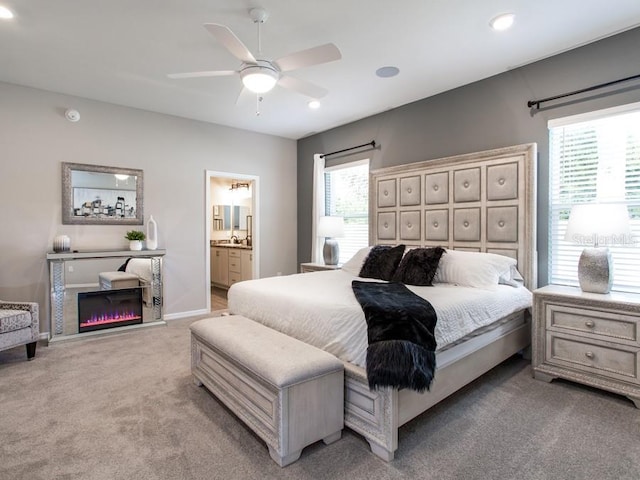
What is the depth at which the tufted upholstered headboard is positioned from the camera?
128 inches

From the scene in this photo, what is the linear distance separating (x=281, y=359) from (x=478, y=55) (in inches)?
121

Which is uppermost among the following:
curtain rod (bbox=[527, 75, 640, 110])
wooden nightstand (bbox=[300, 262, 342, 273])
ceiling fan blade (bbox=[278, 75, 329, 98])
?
curtain rod (bbox=[527, 75, 640, 110])

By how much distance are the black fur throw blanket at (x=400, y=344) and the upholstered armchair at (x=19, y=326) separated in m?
3.17

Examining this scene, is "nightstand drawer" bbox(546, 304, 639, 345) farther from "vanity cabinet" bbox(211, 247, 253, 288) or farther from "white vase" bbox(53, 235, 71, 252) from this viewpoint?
"white vase" bbox(53, 235, 71, 252)

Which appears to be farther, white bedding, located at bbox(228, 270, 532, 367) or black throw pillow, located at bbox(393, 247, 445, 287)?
black throw pillow, located at bbox(393, 247, 445, 287)

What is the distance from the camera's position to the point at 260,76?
2461 millimetres

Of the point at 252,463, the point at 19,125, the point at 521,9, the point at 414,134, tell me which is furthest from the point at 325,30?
the point at 19,125

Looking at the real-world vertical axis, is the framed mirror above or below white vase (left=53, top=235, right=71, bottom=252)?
above

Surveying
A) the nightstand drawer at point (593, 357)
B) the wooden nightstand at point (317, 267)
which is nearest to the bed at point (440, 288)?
the nightstand drawer at point (593, 357)

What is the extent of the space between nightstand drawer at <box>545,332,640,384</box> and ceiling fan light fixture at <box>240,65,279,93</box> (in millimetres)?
2876

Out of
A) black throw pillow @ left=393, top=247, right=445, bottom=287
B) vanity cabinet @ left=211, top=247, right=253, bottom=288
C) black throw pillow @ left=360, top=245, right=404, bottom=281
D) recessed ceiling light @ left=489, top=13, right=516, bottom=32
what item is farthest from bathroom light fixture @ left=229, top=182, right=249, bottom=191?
recessed ceiling light @ left=489, top=13, right=516, bottom=32

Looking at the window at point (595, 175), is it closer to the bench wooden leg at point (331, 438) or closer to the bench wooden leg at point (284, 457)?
the bench wooden leg at point (331, 438)

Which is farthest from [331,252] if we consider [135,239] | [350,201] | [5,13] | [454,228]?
[5,13]

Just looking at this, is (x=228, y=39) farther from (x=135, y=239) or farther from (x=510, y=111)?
(x=135, y=239)
